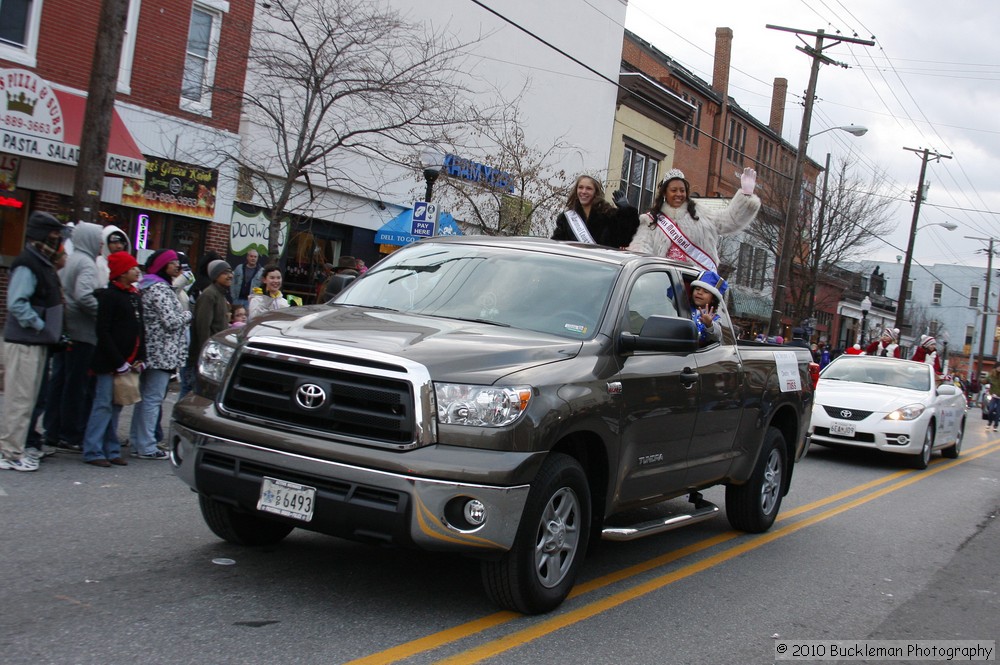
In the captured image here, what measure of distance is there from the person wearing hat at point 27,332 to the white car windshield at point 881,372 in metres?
11.2

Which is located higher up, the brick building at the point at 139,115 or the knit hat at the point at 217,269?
the brick building at the point at 139,115

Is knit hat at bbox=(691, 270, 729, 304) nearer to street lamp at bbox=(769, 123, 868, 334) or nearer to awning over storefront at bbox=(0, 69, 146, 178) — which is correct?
awning over storefront at bbox=(0, 69, 146, 178)

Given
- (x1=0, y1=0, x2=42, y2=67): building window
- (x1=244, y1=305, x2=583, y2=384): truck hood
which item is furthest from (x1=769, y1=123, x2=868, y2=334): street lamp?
(x1=244, y1=305, x2=583, y2=384): truck hood

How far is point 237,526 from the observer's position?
5.61 m

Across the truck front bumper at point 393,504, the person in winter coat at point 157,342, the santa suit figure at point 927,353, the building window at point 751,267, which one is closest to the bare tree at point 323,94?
the person in winter coat at point 157,342

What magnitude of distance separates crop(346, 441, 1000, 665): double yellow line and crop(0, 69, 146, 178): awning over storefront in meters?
11.7

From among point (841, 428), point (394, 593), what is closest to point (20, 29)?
point (841, 428)

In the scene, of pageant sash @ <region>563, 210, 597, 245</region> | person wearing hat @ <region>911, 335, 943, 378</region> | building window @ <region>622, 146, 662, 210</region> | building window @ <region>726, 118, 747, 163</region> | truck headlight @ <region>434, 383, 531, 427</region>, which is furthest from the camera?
building window @ <region>726, 118, 747, 163</region>

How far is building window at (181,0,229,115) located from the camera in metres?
18.5

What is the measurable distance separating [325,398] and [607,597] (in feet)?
6.78

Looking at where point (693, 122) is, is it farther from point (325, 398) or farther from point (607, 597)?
point (325, 398)

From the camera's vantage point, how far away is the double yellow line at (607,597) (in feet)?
14.1

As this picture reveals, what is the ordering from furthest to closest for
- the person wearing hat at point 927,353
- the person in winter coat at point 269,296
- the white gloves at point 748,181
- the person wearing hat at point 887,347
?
the person wearing hat at point 887,347 → the person wearing hat at point 927,353 → the person in winter coat at point 269,296 → the white gloves at point 748,181

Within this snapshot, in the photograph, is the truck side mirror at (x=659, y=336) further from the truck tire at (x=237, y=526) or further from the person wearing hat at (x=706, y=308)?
the truck tire at (x=237, y=526)
